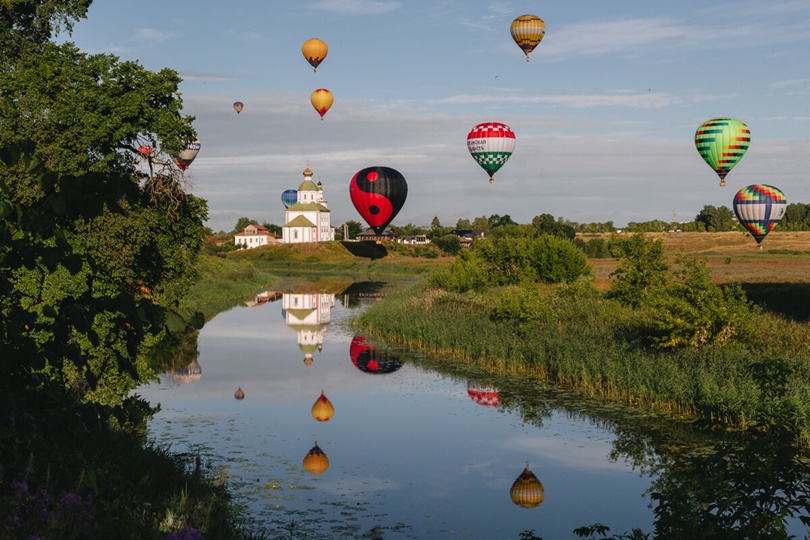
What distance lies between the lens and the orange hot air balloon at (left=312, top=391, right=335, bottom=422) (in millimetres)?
24572

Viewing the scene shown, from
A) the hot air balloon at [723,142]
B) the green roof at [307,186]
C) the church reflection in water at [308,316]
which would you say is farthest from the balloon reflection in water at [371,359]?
the green roof at [307,186]

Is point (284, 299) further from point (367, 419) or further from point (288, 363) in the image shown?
point (367, 419)

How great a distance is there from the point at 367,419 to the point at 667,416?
809 cm

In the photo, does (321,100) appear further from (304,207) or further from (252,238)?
(252,238)

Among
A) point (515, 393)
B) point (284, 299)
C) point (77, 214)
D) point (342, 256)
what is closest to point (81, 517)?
point (77, 214)

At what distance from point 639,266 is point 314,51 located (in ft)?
134

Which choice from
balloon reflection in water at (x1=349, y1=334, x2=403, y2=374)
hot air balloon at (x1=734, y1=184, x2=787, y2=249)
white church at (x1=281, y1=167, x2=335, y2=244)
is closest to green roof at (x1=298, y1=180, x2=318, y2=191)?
white church at (x1=281, y1=167, x2=335, y2=244)

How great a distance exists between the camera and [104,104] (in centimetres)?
2877

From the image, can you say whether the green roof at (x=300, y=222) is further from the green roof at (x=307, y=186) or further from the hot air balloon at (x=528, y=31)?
the hot air balloon at (x=528, y=31)

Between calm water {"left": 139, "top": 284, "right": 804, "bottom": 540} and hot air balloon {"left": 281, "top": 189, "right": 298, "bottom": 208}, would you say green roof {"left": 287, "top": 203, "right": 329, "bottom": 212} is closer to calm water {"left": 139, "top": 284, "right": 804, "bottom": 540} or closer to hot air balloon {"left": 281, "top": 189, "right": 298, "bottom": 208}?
hot air balloon {"left": 281, "top": 189, "right": 298, "bottom": 208}

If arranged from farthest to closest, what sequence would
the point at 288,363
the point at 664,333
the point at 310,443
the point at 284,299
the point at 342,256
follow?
the point at 342,256, the point at 284,299, the point at 288,363, the point at 664,333, the point at 310,443

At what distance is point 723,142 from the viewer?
5766cm

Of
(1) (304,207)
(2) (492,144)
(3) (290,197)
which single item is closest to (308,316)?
(2) (492,144)

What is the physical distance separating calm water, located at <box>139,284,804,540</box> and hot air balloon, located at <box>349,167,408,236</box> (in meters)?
33.3
